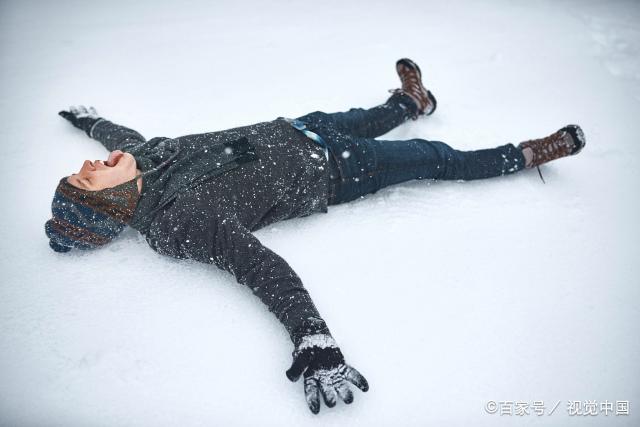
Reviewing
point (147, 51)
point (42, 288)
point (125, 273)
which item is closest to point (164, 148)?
point (125, 273)

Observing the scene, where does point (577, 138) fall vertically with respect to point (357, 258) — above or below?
above

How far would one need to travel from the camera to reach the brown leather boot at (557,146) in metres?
1.77

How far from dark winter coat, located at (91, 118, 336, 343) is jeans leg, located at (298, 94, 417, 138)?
173 millimetres

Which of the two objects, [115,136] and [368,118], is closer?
[115,136]

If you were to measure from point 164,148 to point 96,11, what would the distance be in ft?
6.68

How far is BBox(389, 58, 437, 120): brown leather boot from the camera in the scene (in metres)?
2.05

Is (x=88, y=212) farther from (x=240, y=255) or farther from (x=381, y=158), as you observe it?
(x=381, y=158)

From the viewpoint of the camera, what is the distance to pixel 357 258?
1504 millimetres

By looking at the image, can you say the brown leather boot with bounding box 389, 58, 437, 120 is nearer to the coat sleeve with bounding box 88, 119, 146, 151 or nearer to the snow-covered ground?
the snow-covered ground

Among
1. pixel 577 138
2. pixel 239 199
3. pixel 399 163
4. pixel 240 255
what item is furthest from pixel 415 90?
pixel 240 255

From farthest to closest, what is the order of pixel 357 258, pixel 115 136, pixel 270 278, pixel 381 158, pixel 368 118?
pixel 368 118
pixel 115 136
pixel 381 158
pixel 357 258
pixel 270 278

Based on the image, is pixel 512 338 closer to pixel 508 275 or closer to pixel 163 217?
pixel 508 275

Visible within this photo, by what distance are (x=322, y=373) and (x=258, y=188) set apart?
60cm

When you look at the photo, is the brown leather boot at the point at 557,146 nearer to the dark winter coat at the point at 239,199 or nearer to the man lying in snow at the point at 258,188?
the man lying in snow at the point at 258,188
